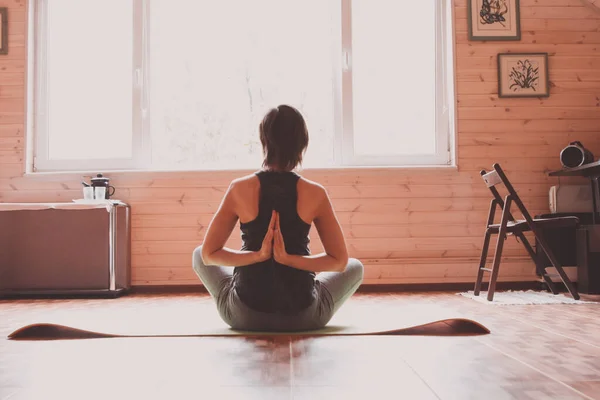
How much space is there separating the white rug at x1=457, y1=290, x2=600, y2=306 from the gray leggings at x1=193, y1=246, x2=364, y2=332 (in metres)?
1.35

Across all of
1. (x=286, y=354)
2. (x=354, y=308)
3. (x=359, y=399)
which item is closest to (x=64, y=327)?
(x=286, y=354)

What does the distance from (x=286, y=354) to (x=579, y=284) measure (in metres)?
2.61

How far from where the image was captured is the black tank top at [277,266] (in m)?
1.80

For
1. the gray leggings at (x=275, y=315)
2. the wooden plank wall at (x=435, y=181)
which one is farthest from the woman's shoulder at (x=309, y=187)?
the wooden plank wall at (x=435, y=181)

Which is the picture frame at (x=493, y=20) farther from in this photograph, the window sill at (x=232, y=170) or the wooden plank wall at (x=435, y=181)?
the window sill at (x=232, y=170)

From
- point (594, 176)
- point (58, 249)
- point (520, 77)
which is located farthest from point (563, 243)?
point (58, 249)

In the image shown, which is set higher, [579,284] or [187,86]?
[187,86]

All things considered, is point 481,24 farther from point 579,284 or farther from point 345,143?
point 579,284

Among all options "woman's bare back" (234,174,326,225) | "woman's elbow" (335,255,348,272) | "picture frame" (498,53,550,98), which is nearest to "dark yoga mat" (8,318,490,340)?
"woman's elbow" (335,255,348,272)

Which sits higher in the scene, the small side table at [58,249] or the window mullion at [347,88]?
the window mullion at [347,88]

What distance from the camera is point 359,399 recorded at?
1150 mm

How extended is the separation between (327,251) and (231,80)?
2625 millimetres

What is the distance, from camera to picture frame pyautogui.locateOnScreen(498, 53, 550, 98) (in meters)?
4.02

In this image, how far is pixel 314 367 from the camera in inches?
57.1
